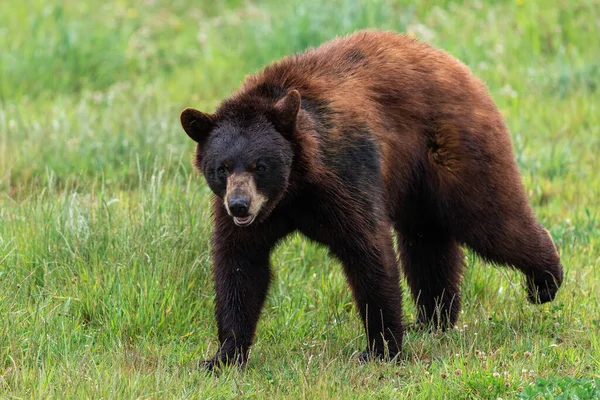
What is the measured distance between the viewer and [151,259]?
6.37 m

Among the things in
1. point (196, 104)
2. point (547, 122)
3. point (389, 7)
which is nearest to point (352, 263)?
point (547, 122)

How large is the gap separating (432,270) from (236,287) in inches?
58.8

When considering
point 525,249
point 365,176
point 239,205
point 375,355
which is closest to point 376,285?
point 375,355

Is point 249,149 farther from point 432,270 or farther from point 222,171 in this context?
point 432,270

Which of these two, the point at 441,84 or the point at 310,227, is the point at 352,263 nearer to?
the point at 310,227

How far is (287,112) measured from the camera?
5371 mm

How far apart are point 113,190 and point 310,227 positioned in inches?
112

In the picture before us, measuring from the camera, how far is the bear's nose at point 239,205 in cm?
518

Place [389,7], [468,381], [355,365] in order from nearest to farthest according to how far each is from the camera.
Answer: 1. [468,381]
2. [355,365]
3. [389,7]

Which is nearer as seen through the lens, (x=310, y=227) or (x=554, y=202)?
(x=310, y=227)

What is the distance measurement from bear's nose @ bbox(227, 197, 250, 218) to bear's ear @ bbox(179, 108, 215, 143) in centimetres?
51

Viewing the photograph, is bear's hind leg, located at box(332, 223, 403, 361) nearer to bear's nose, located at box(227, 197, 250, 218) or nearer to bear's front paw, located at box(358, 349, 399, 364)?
bear's front paw, located at box(358, 349, 399, 364)

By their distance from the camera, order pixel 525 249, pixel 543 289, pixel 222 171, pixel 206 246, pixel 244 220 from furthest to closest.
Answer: pixel 206 246 < pixel 543 289 < pixel 525 249 < pixel 222 171 < pixel 244 220

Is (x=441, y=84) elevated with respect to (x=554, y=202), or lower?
elevated
